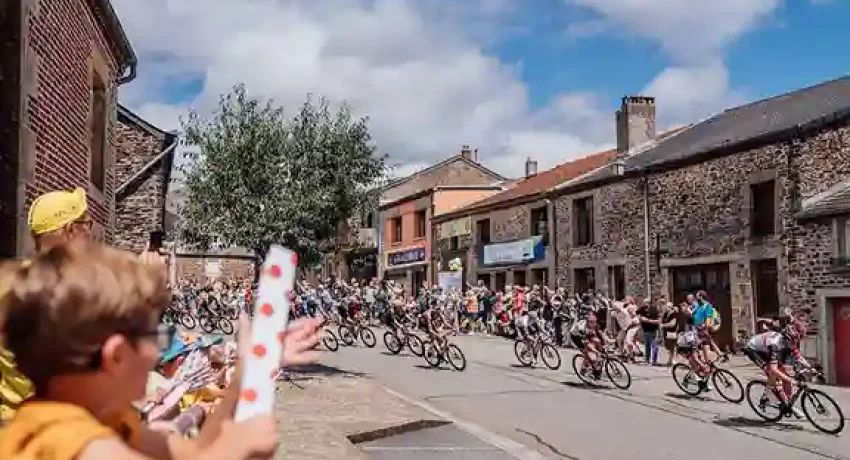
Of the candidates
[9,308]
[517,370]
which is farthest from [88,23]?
[517,370]

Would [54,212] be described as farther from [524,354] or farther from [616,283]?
[616,283]

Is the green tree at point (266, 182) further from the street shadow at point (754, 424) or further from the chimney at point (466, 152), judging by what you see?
the chimney at point (466, 152)

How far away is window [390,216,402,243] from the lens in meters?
48.6

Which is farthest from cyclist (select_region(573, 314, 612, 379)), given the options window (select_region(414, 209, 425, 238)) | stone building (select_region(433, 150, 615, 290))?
window (select_region(414, 209, 425, 238))

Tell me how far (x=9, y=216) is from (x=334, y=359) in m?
15.7

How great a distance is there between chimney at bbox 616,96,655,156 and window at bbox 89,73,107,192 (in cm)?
2357

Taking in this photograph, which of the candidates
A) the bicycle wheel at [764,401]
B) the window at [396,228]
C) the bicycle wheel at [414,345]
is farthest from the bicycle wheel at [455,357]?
the window at [396,228]

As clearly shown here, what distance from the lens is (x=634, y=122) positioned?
105 feet

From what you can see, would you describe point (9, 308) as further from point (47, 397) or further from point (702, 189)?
point (702, 189)

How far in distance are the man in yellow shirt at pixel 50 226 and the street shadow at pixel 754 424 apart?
1128 centimetres

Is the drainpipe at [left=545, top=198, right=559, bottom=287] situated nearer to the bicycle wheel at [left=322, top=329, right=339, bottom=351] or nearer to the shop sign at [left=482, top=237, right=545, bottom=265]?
the shop sign at [left=482, top=237, right=545, bottom=265]

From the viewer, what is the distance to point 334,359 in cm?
2131

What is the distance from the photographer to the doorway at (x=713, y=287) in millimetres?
23719

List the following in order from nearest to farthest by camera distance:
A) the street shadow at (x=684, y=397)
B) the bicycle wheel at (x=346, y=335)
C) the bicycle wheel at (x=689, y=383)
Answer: the street shadow at (x=684, y=397)
the bicycle wheel at (x=689, y=383)
the bicycle wheel at (x=346, y=335)
